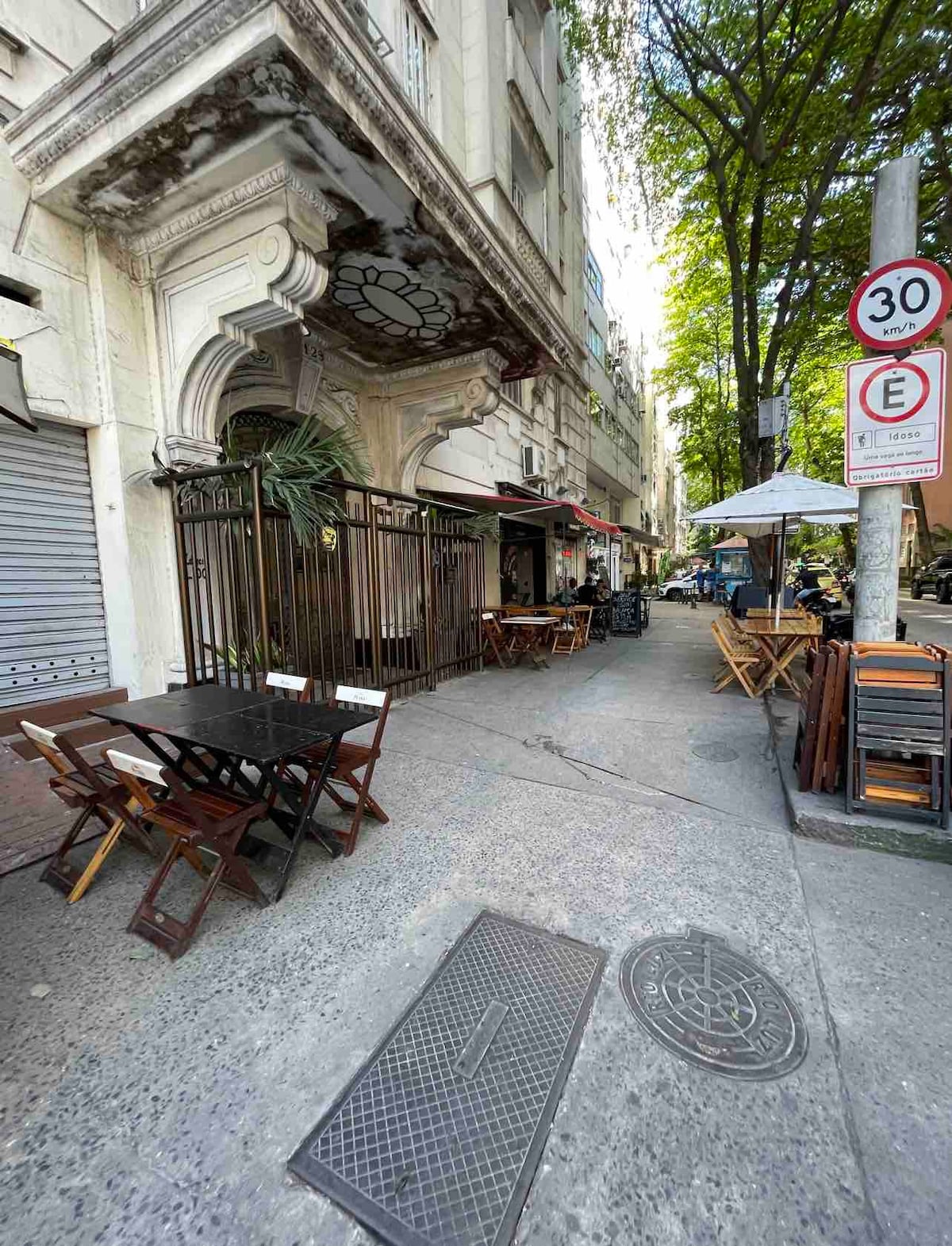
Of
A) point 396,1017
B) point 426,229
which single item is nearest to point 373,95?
point 426,229

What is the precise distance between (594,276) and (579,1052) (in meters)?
23.3

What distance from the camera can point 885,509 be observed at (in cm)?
349

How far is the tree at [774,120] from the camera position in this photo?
25.1 feet

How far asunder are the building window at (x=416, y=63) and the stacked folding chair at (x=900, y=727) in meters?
9.38

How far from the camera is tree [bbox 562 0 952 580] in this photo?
7.64 metres

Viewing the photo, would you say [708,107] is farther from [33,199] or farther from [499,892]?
[499,892]

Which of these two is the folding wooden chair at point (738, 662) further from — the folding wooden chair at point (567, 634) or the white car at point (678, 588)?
the white car at point (678, 588)

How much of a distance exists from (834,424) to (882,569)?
29.8m

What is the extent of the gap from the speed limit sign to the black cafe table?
158 inches

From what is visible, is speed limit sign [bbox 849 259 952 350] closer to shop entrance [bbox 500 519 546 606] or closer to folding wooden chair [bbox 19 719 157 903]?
folding wooden chair [bbox 19 719 157 903]

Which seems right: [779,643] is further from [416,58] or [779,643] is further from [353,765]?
[416,58]

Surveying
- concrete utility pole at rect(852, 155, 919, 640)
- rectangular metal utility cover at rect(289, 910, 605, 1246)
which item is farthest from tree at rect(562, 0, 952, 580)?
rectangular metal utility cover at rect(289, 910, 605, 1246)

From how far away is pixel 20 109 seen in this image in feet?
14.2

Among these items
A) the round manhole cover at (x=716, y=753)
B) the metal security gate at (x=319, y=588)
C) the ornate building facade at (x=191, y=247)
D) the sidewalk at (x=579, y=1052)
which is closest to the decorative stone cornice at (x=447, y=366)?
the ornate building facade at (x=191, y=247)
